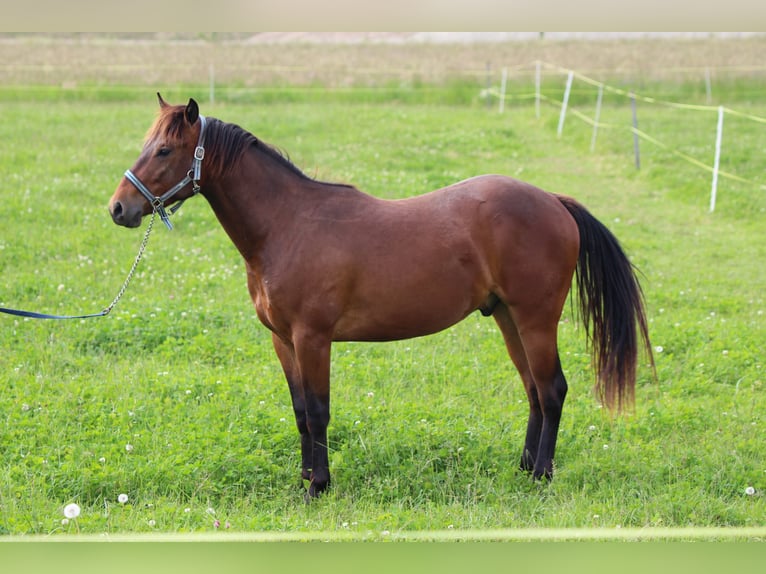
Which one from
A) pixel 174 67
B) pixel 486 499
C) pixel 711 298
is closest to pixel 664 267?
pixel 711 298

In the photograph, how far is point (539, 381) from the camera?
193 inches

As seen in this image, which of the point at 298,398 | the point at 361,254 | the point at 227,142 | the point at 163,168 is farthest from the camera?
the point at 298,398

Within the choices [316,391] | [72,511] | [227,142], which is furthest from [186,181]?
[72,511]

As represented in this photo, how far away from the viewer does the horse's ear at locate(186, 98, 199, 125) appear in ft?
13.8

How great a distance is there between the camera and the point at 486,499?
4703mm

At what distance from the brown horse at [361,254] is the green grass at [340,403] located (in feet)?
1.39

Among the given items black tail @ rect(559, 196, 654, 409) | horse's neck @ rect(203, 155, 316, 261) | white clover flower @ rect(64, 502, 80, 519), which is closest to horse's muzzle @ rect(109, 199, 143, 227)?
horse's neck @ rect(203, 155, 316, 261)

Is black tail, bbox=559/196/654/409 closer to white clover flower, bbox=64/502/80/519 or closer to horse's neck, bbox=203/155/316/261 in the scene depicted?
horse's neck, bbox=203/155/316/261

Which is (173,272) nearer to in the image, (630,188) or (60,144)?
(60,144)

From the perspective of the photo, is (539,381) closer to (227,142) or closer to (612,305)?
(612,305)

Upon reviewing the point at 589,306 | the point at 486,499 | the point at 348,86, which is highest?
the point at 348,86

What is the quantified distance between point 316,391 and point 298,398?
318 millimetres

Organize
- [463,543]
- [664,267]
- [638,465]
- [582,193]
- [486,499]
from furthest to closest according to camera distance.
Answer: [582,193] < [664,267] < [638,465] < [486,499] < [463,543]

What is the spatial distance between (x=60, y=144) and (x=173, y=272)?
5.78m
